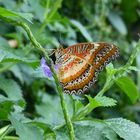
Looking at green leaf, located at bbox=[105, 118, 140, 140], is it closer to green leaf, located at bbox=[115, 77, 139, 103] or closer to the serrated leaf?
the serrated leaf

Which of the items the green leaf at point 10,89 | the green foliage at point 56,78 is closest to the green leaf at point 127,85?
the green foliage at point 56,78

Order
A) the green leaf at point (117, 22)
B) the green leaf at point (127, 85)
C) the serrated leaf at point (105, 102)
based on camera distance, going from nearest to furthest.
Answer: the serrated leaf at point (105, 102) → the green leaf at point (127, 85) → the green leaf at point (117, 22)

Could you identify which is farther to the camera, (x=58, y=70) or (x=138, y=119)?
(x=138, y=119)

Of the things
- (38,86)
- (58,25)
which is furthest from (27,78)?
(58,25)

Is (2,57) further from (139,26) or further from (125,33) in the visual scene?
(139,26)

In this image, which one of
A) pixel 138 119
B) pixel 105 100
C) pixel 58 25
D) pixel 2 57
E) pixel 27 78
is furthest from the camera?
pixel 138 119

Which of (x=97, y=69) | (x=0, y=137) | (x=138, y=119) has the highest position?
(x=97, y=69)

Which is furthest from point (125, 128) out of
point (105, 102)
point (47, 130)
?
point (47, 130)

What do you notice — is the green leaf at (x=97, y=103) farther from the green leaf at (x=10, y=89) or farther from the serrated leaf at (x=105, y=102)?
the green leaf at (x=10, y=89)
